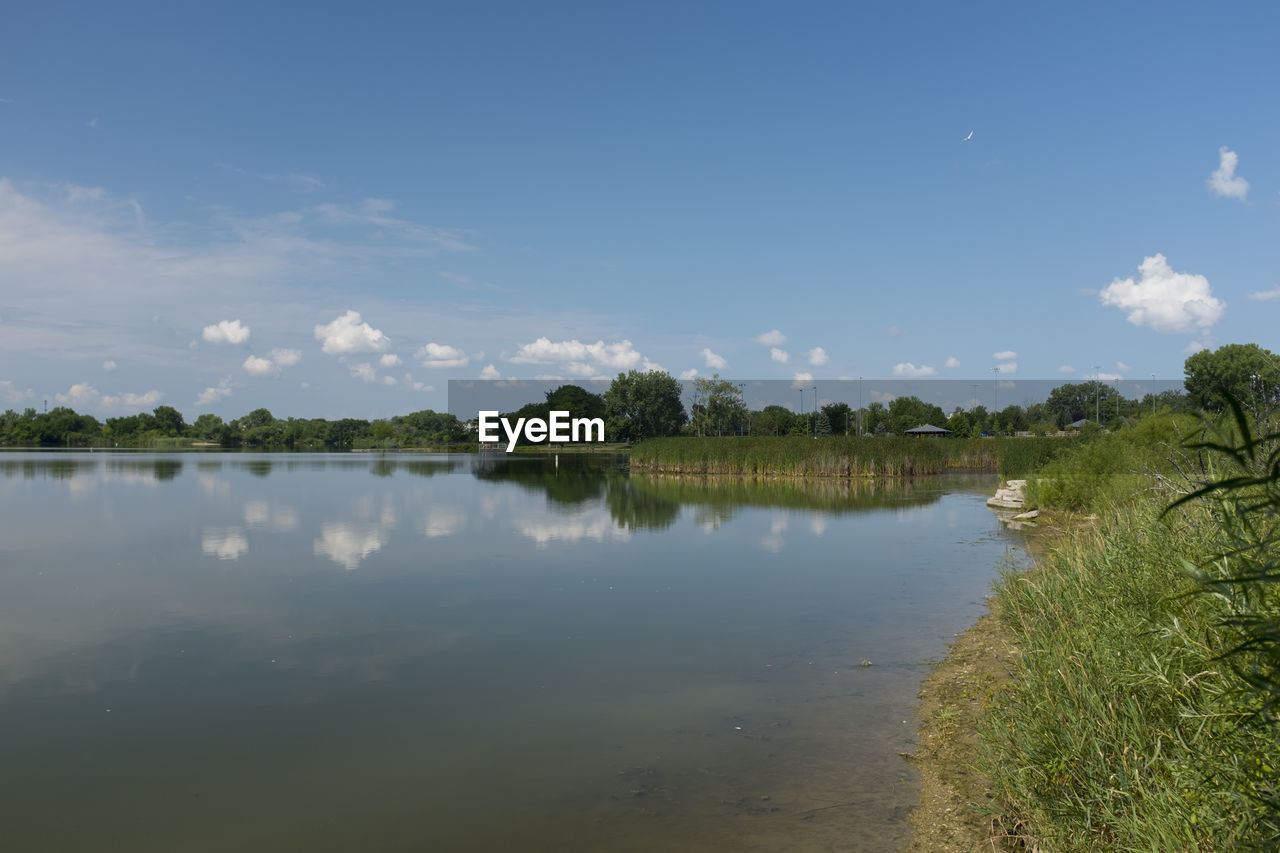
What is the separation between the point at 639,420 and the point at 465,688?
87.9 metres

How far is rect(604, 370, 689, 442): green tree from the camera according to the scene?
310 ft

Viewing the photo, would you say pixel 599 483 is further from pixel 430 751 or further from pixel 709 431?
pixel 709 431

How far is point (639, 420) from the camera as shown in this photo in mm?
95438

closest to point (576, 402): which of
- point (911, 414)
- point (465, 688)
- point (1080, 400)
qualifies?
point (911, 414)

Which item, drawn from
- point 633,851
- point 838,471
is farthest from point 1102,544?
point 838,471

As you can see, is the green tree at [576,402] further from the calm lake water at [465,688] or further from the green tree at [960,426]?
the calm lake water at [465,688]

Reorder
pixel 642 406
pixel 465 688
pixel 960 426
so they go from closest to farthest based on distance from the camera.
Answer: pixel 465 688 → pixel 960 426 → pixel 642 406

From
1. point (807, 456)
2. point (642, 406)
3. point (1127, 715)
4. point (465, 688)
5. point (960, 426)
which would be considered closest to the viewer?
point (1127, 715)

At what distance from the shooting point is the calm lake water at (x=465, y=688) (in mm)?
5164

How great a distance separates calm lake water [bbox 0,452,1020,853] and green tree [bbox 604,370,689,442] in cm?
7696

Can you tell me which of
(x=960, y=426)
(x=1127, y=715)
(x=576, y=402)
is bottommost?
(x=1127, y=715)

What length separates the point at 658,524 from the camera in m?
20.9

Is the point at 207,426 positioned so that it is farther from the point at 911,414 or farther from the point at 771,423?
the point at 911,414

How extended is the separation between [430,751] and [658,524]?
1488 cm
